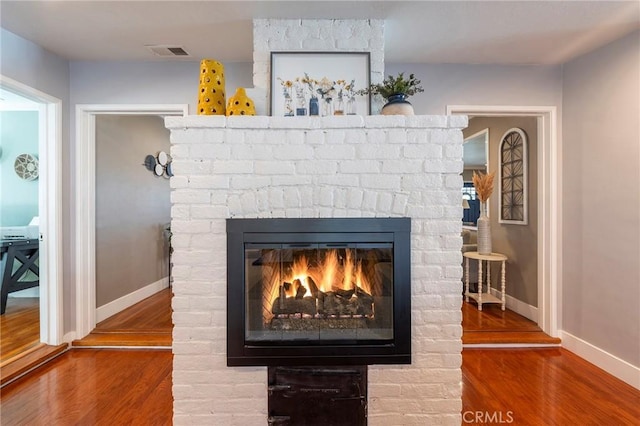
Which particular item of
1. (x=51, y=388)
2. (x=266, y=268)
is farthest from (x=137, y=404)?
(x=266, y=268)

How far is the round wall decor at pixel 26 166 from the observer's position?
3.56m

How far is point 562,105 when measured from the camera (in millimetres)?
2541

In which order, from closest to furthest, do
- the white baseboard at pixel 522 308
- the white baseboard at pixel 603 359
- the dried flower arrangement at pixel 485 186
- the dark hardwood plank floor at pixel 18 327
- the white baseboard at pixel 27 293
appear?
the white baseboard at pixel 603 359
the dark hardwood plank floor at pixel 18 327
the white baseboard at pixel 522 308
the dried flower arrangement at pixel 485 186
the white baseboard at pixel 27 293

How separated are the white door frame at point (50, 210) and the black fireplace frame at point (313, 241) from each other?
5.79 ft

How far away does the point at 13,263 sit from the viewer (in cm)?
318

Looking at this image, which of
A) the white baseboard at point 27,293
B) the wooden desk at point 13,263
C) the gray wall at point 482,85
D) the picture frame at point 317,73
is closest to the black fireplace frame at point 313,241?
the picture frame at point 317,73

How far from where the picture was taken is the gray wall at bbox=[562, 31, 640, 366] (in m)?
2.05

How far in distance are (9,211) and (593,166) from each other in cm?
574

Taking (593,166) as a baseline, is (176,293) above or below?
below

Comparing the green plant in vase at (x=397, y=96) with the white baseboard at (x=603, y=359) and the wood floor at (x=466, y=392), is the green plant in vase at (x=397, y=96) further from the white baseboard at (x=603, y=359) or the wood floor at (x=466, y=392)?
the white baseboard at (x=603, y=359)

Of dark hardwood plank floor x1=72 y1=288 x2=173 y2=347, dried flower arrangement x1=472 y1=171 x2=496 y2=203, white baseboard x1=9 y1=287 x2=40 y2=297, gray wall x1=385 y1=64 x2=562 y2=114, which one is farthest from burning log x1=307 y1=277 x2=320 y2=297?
white baseboard x1=9 y1=287 x2=40 y2=297

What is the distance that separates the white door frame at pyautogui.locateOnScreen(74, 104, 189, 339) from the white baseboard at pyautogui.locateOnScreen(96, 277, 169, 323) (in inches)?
14.8

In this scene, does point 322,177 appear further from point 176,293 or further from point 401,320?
point 176,293

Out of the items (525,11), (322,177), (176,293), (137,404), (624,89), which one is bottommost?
(137,404)
